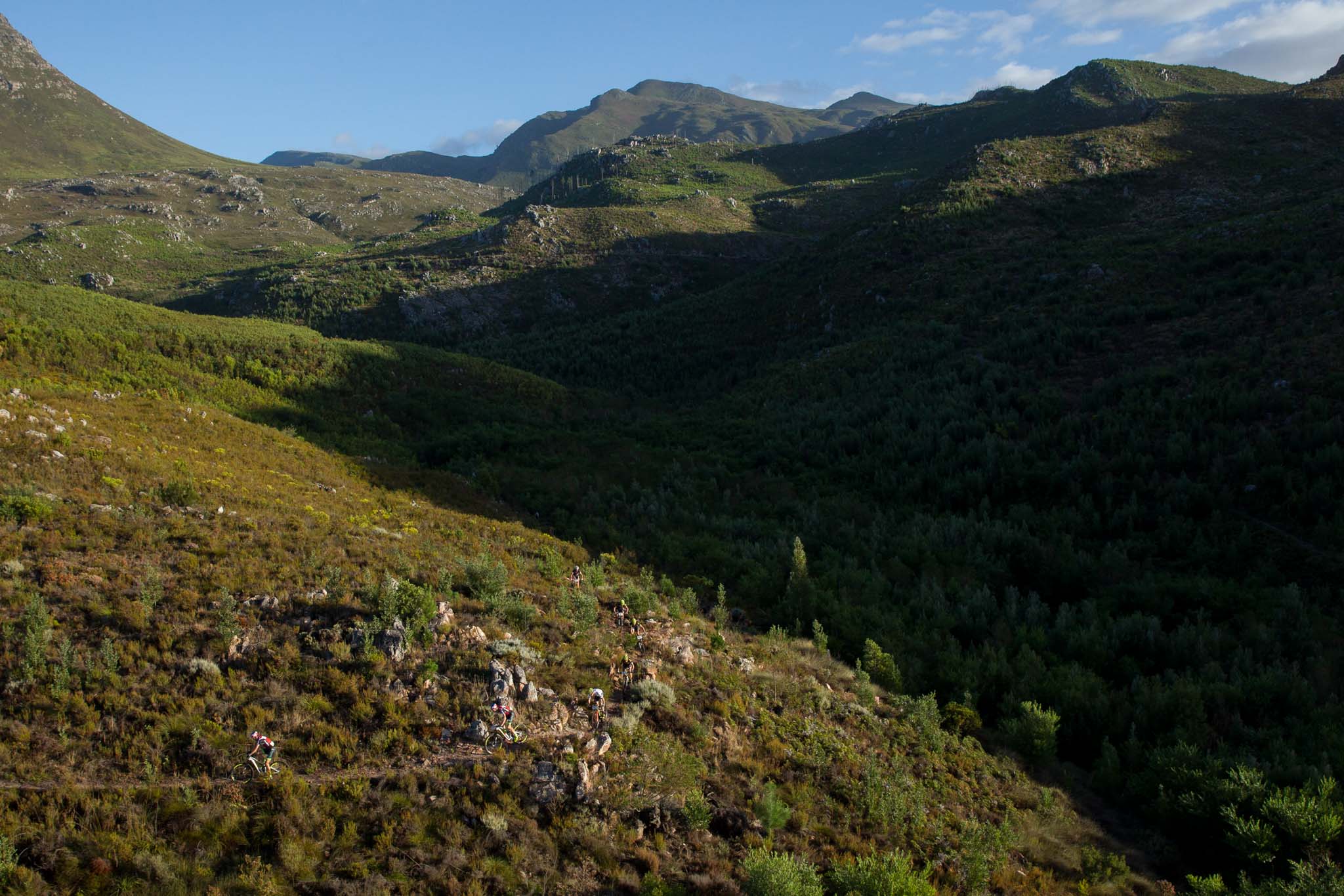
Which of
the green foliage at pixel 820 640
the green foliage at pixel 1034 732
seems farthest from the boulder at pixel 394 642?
the green foliage at pixel 1034 732

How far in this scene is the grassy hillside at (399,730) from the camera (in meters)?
5.07

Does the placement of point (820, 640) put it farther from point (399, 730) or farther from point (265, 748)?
point (265, 748)

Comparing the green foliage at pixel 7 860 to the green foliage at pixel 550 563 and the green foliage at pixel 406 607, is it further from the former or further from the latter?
the green foliage at pixel 550 563

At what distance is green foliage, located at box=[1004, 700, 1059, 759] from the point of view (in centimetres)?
782

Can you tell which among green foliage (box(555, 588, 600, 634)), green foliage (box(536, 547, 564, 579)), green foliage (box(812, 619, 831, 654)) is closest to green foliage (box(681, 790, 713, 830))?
green foliage (box(555, 588, 600, 634))

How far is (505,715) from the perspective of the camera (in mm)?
6434

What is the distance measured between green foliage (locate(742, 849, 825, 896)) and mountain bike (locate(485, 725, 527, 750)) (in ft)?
7.66

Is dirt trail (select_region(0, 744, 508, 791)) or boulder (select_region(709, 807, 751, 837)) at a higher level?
dirt trail (select_region(0, 744, 508, 791))

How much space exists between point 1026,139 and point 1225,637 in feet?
152

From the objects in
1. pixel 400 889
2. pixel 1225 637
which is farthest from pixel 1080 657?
pixel 400 889

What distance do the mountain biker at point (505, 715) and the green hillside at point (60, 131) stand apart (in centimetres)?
14803

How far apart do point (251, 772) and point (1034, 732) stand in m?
8.17

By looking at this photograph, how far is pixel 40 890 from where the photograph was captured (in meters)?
4.36

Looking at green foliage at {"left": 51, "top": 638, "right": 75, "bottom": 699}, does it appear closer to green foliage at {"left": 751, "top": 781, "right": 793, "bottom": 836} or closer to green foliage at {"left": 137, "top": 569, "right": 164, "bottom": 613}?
green foliage at {"left": 137, "top": 569, "right": 164, "bottom": 613}
